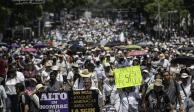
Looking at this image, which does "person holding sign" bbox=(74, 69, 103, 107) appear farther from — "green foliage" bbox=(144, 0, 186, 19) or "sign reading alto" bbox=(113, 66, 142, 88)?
"green foliage" bbox=(144, 0, 186, 19)

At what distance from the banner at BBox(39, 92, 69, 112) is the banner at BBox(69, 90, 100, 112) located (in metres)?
0.14

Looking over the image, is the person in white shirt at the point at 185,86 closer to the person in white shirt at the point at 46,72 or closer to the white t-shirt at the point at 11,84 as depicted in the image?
the white t-shirt at the point at 11,84

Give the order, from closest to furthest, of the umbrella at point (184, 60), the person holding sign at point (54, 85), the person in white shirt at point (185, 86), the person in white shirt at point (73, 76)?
the person in white shirt at point (185, 86) → the person holding sign at point (54, 85) → the person in white shirt at point (73, 76) → the umbrella at point (184, 60)

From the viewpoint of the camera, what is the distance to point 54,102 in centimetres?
1448

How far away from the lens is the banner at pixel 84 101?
1441 cm

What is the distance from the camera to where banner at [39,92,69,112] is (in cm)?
1443

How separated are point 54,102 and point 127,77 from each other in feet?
5.27

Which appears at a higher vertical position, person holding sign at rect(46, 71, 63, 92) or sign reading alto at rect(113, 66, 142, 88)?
sign reading alto at rect(113, 66, 142, 88)

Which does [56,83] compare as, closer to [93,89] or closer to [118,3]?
[93,89]

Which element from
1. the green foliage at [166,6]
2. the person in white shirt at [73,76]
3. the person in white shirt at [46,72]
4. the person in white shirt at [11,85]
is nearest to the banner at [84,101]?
the person in white shirt at [73,76]

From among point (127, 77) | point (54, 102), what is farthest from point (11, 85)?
point (127, 77)

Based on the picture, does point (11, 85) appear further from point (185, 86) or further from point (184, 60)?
point (184, 60)

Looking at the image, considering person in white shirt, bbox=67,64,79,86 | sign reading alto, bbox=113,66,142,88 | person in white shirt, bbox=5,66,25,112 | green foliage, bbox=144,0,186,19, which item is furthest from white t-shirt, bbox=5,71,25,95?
green foliage, bbox=144,0,186,19

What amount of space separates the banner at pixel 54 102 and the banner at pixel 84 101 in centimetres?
14
